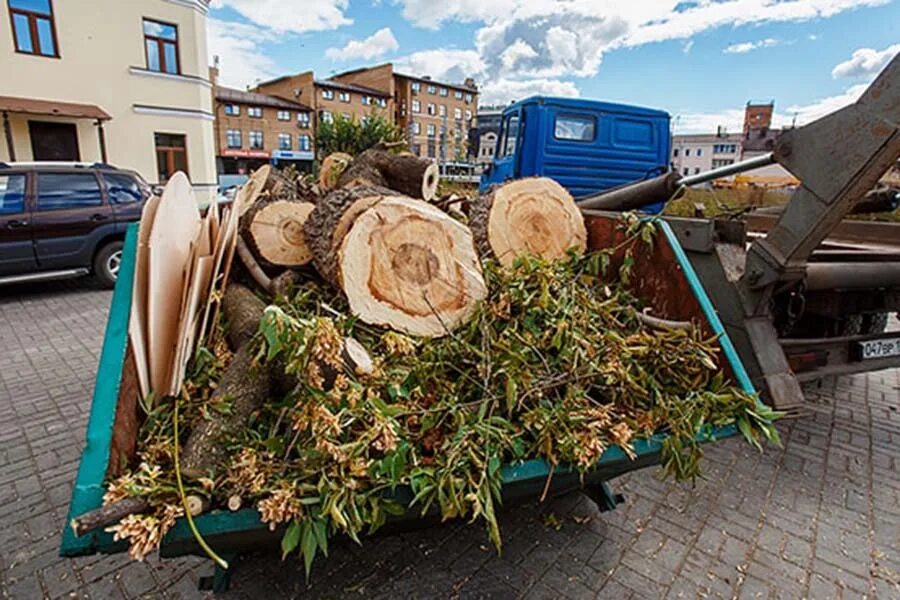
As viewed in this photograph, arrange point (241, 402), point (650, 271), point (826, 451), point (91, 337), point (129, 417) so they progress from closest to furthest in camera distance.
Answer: point (129, 417)
point (241, 402)
point (650, 271)
point (826, 451)
point (91, 337)

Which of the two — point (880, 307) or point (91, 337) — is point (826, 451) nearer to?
point (880, 307)

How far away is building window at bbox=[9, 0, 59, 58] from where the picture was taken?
11.9m

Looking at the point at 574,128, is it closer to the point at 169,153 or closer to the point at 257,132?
the point at 169,153

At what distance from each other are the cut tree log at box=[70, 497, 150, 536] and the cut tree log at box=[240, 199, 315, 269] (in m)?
1.73

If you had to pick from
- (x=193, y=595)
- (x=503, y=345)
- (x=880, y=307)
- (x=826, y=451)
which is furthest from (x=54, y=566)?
(x=880, y=307)

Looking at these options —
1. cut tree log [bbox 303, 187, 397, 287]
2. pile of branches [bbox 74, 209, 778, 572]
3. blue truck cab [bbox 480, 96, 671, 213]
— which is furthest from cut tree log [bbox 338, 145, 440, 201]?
blue truck cab [bbox 480, 96, 671, 213]

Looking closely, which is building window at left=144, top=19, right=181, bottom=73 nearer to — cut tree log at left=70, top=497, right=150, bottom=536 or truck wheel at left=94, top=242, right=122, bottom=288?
truck wheel at left=94, top=242, right=122, bottom=288

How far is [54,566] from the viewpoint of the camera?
2.16 meters

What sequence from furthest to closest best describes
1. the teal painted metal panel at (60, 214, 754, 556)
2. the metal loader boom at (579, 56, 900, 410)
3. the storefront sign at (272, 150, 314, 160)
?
the storefront sign at (272, 150, 314, 160) < the metal loader boom at (579, 56, 900, 410) < the teal painted metal panel at (60, 214, 754, 556)

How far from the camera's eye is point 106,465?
4.35 ft

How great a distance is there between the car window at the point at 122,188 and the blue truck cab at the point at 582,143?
16.8ft

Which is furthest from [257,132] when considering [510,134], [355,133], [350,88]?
[510,134]

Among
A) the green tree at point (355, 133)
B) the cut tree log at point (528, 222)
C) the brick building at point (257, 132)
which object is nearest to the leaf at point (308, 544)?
the cut tree log at point (528, 222)

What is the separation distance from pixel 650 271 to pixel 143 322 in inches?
83.5
